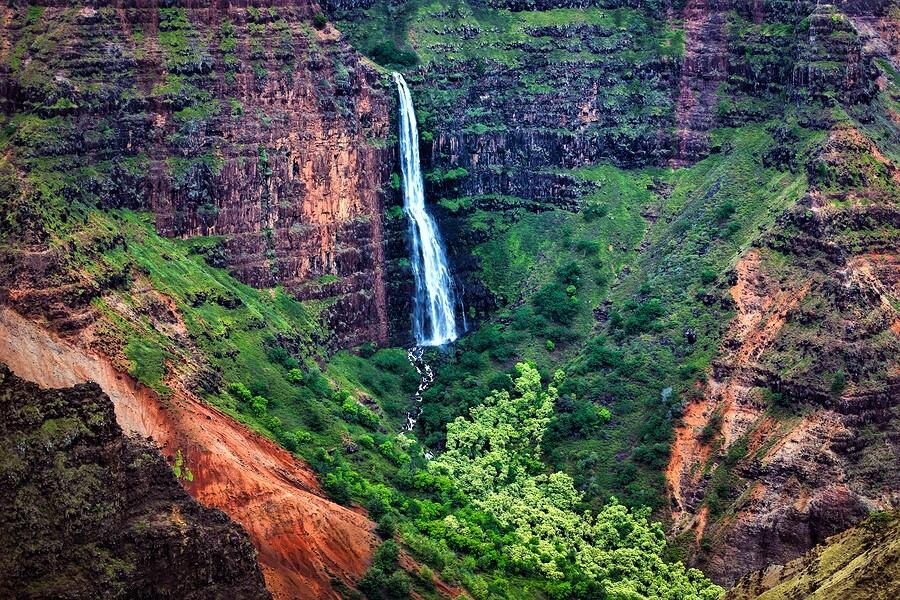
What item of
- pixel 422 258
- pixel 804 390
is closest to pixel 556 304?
pixel 422 258

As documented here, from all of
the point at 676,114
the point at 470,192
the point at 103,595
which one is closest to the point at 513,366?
the point at 470,192

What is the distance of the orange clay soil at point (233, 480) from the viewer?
297 feet

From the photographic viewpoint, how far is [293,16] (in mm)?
116375

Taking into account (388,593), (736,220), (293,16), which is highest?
(293,16)

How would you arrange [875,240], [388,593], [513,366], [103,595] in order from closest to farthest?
1. [103,595]
2. [388,593]
3. [875,240]
4. [513,366]

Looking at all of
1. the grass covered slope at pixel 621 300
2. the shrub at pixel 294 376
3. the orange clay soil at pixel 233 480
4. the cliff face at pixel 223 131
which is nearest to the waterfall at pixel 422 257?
the cliff face at pixel 223 131

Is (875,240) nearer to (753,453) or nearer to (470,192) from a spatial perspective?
(753,453)

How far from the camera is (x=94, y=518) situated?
74.4m

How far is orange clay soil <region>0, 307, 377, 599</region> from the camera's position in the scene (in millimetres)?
90438

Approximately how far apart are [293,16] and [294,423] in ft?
88.0

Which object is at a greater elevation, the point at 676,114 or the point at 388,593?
the point at 676,114

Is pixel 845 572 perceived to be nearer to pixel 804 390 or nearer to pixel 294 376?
pixel 804 390

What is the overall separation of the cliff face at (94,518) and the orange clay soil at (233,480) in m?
11.8

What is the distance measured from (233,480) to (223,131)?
2557 centimetres
